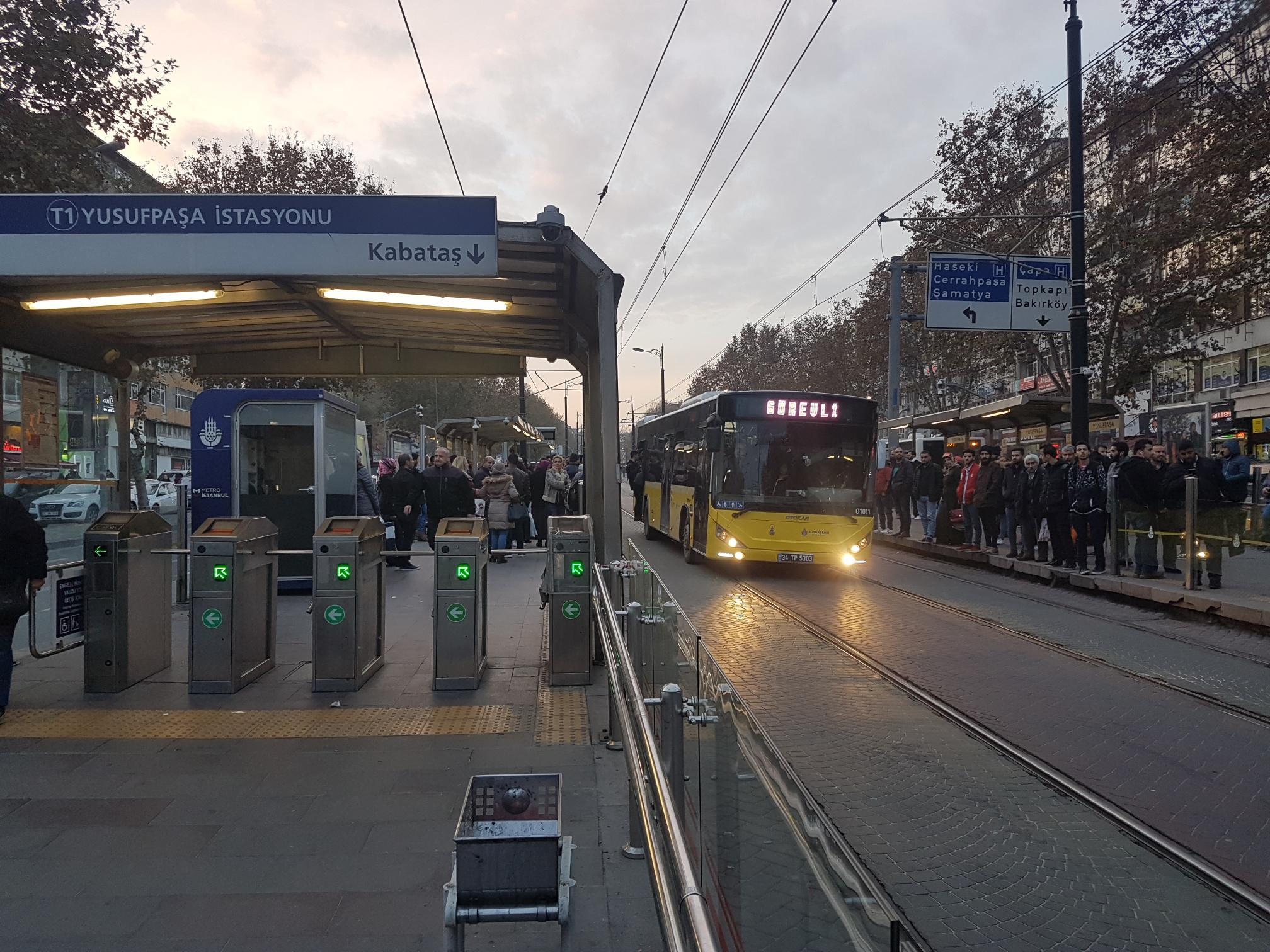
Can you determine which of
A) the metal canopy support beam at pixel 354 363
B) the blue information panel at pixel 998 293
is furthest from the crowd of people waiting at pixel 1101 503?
the metal canopy support beam at pixel 354 363

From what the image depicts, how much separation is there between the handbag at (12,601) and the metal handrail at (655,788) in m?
3.87

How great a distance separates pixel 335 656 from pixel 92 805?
2.26m

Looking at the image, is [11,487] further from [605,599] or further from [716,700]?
[716,700]

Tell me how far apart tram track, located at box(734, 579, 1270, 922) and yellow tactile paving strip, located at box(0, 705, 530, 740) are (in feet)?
9.47

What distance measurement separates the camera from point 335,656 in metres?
6.60

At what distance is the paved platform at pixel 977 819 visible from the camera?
11.3 feet

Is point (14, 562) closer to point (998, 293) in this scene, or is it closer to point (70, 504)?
point (70, 504)

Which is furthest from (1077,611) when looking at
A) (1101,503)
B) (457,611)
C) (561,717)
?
(457,611)

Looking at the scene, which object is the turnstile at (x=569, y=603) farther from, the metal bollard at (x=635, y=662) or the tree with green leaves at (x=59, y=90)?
the tree with green leaves at (x=59, y=90)

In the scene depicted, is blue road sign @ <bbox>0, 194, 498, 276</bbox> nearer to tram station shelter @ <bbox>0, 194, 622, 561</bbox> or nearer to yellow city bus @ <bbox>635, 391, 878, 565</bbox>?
tram station shelter @ <bbox>0, 194, 622, 561</bbox>

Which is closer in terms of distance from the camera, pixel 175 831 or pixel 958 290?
pixel 175 831

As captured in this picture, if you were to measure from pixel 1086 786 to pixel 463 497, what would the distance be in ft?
32.6

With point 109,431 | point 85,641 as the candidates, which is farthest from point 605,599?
point 109,431

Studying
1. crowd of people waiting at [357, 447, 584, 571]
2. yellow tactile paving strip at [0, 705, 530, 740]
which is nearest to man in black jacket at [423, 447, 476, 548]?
crowd of people waiting at [357, 447, 584, 571]
